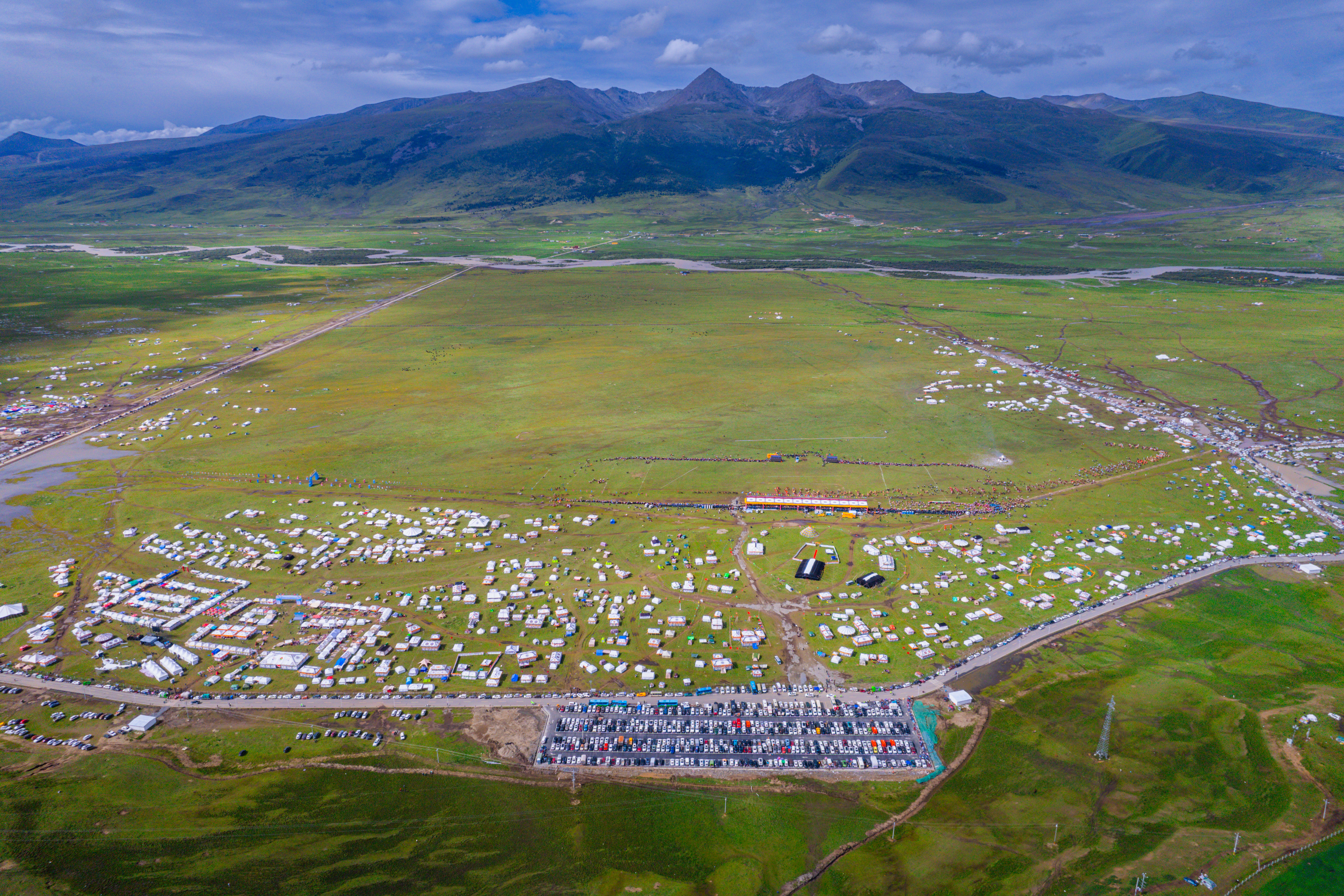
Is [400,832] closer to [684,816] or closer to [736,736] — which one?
[684,816]

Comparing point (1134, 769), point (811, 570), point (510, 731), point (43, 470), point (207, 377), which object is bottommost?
point (510, 731)

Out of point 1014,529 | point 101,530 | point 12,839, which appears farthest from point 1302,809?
point 101,530

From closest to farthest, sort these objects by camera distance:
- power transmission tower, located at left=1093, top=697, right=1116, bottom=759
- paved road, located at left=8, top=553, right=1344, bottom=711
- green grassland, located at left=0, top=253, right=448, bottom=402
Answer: power transmission tower, located at left=1093, top=697, right=1116, bottom=759 < paved road, located at left=8, top=553, right=1344, bottom=711 < green grassland, located at left=0, top=253, right=448, bottom=402

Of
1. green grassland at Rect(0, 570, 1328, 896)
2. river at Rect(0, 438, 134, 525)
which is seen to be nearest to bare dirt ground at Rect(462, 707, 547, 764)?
green grassland at Rect(0, 570, 1328, 896)

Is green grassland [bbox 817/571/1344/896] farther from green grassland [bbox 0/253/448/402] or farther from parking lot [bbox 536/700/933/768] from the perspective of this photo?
green grassland [bbox 0/253/448/402]

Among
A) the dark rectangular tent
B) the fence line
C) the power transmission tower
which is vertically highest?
the dark rectangular tent

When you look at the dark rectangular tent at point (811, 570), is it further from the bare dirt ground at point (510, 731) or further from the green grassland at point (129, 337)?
the green grassland at point (129, 337)

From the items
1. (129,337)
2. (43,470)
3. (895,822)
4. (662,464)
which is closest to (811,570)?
(895,822)
